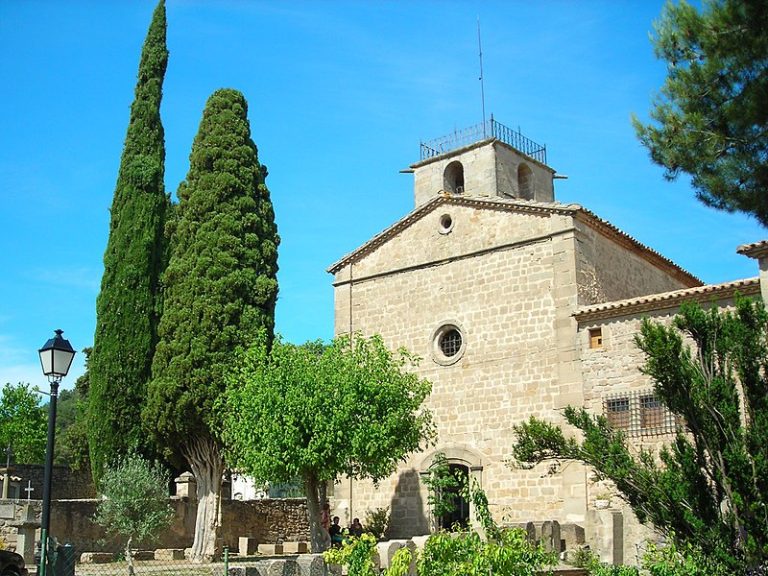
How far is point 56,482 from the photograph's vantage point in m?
31.0

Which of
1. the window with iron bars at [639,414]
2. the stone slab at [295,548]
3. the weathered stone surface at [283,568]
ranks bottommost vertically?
the stone slab at [295,548]

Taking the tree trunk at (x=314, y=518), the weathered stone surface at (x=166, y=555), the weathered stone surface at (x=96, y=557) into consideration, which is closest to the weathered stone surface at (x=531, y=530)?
the tree trunk at (x=314, y=518)

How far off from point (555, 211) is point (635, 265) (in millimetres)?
3855

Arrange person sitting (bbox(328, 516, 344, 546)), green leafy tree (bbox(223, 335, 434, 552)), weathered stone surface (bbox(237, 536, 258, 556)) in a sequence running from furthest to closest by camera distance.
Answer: weathered stone surface (bbox(237, 536, 258, 556)) < person sitting (bbox(328, 516, 344, 546)) < green leafy tree (bbox(223, 335, 434, 552))

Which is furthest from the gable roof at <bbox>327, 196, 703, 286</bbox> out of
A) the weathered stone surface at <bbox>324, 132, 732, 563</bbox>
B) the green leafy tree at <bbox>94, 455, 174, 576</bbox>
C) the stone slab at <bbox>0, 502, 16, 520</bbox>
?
the stone slab at <bbox>0, 502, 16, 520</bbox>

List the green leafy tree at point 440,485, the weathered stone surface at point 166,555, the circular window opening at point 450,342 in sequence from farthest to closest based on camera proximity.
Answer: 1. the circular window opening at point 450,342
2. the weathered stone surface at point 166,555
3. the green leafy tree at point 440,485

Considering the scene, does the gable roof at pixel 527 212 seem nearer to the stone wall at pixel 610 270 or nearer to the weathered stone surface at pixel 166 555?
the stone wall at pixel 610 270

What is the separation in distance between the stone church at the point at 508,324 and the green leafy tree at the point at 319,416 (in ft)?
6.37

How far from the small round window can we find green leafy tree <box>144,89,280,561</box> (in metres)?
4.61

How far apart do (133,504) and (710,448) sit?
14664 millimetres

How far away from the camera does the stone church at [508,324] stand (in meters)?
19.1

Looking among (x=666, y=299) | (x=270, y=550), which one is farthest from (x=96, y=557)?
(x=666, y=299)

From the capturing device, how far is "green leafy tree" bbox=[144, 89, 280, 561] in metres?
22.1

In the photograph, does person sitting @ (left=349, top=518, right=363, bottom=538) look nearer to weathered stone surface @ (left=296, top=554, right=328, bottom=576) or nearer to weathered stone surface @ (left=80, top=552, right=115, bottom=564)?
weathered stone surface @ (left=80, top=552, right=115, bottom=564)
